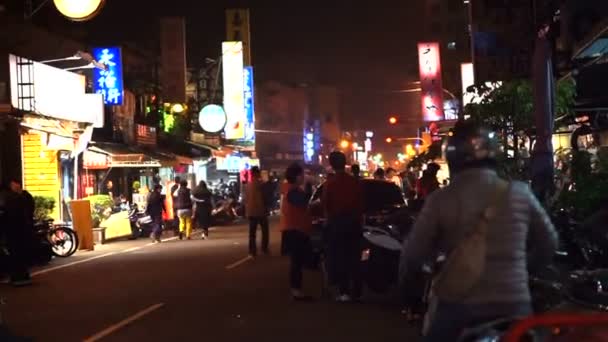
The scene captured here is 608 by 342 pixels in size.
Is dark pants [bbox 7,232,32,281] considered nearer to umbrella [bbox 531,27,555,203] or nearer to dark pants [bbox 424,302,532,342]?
umbrella [bbox 531,27,555,203]

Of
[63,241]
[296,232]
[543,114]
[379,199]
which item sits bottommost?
[63,241]

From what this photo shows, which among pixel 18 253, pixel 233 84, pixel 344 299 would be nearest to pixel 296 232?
pixel 344 299

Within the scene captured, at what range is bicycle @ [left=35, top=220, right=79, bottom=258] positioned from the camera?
64.0 ft

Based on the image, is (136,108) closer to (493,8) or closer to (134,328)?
(493,8)

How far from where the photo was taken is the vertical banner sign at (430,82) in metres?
35.5

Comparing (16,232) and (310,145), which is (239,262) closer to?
(16,232)

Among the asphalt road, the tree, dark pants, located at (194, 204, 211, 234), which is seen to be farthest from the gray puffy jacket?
dark pants, located at (194, 204, 211, 234)

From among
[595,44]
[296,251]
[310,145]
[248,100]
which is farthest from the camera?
Result: [310,145]

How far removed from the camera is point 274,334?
9000 millimetres

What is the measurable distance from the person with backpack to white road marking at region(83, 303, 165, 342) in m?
5.97

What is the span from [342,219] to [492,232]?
6848mm

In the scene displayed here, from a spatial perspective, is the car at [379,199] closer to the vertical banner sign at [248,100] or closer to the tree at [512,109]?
the tree at [512,109]

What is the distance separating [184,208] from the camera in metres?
23.6

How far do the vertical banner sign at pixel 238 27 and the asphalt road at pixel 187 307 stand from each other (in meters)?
27.4
